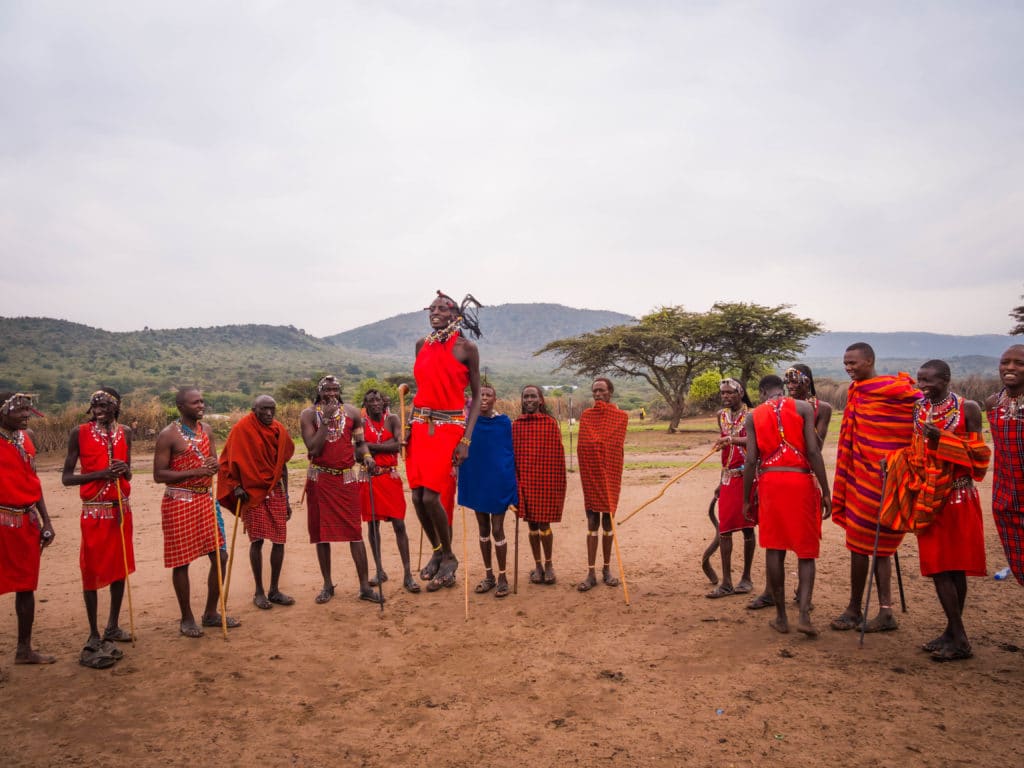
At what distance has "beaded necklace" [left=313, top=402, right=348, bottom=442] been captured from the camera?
6296 millimetres

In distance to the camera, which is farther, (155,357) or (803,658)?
(155,357)

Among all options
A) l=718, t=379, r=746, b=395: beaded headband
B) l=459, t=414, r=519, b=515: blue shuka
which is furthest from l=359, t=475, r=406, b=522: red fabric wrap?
l=718, t=379, r=746, b=395: beaded headband

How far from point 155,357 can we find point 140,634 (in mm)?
71953

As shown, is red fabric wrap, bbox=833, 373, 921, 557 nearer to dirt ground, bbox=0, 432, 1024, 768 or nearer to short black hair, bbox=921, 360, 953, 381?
short black hair, bbox=921, 360, 953, 381

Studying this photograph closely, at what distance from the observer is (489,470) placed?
6.40 meters

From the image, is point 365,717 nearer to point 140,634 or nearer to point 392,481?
point 140,634

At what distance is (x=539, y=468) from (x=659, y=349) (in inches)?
1092

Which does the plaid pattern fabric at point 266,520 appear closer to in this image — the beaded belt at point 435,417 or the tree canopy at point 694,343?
the beaded belt at point 435,417

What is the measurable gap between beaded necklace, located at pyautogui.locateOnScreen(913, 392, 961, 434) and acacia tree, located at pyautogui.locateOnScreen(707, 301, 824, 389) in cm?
2821

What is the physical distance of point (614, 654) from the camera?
4.77m

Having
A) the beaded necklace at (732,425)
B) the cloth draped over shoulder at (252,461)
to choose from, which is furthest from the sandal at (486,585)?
the beaded necklace at (732,425)

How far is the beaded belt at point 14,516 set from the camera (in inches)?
184

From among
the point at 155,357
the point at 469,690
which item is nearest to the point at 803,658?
the point at 469,690

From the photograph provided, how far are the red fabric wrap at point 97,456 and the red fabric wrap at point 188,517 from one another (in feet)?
1.14
